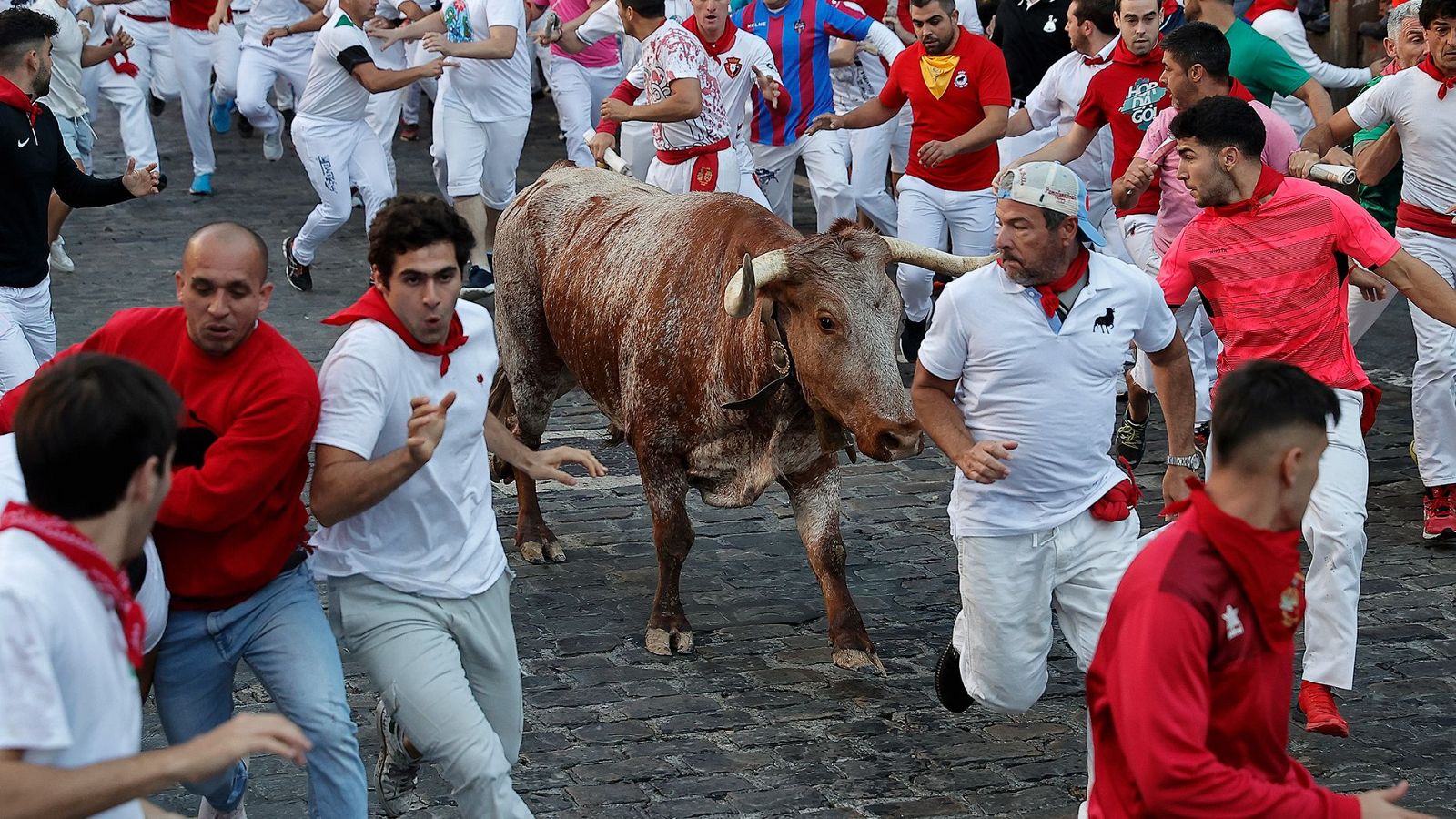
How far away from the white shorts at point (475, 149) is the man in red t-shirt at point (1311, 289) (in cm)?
759

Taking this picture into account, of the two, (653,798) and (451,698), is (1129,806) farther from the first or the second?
(653,798)

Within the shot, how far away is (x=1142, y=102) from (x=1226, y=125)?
369 cm

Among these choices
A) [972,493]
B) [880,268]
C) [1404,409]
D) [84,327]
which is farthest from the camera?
[84,327]

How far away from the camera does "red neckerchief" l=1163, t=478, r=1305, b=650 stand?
3301 mm

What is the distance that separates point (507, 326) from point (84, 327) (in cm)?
484

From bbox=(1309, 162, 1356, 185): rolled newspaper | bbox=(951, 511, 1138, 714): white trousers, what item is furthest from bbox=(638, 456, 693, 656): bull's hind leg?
bbox=(1309, 162, 1356, 185): rolled newspaper

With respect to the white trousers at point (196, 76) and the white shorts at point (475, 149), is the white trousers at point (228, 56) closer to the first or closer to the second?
the white trousers at point (196, 76)

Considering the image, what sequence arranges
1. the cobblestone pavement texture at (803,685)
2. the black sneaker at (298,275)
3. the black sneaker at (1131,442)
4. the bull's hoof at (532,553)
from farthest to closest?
the black sneaker at (298,275) < the black sneaker at (1131,442) < the bull's hoof at (532,553) < the cobblestone pavement texture at (803,685)

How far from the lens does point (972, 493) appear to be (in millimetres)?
5578

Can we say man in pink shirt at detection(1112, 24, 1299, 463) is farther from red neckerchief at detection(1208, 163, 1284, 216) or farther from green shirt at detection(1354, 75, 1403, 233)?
red neckerchief at detection(1208, 163, 1284, 216)

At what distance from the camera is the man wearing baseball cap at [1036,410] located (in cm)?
542

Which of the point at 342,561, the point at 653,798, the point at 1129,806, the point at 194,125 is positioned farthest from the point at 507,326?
the point at 194,125

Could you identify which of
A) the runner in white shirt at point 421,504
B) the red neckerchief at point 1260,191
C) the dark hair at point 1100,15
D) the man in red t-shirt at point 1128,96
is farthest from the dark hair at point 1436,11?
the runner in white shirt at point 421,504

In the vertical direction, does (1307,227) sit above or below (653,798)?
above
